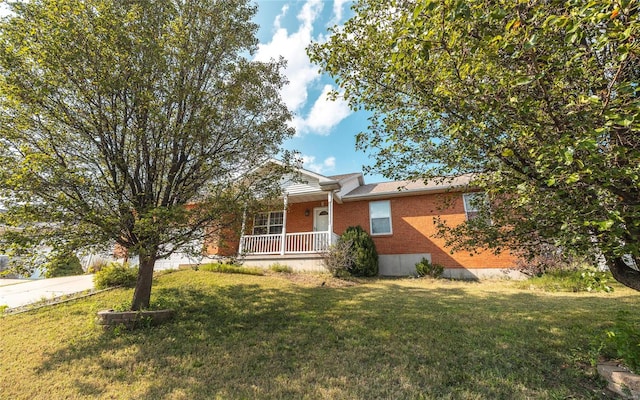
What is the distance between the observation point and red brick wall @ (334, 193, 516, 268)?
40.0 ft

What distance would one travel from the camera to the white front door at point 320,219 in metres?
15.0

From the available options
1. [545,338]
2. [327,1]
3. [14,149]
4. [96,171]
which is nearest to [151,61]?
[96,171]

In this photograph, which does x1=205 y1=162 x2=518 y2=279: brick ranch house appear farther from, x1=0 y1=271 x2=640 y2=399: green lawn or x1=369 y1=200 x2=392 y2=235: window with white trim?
x1=0 y1=271 x2=640 y2=399: green lawn

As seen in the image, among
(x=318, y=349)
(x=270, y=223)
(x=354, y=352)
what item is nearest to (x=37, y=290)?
(x=270, y=223)

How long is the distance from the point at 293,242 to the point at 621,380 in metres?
11.5

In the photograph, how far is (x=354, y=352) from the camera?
13.6 ft

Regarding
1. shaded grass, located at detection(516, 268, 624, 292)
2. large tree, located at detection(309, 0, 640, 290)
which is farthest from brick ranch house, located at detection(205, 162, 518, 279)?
large tree, located at detection(309, 0, 640, 290)

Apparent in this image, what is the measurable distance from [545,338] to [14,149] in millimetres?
8915

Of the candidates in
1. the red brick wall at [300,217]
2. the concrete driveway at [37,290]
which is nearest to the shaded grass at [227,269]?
the concrete driveway at [37,290]

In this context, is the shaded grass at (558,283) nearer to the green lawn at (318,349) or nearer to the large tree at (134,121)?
the green lawn at (318,349)

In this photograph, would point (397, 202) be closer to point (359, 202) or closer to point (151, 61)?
point (359, 202)

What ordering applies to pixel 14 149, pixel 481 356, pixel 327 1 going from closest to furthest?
pixel 481 356 → pixel 14 149 → pixel 327 1

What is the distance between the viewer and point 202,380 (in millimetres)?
3545

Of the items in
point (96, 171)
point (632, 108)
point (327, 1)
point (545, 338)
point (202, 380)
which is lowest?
point (202, 380)
